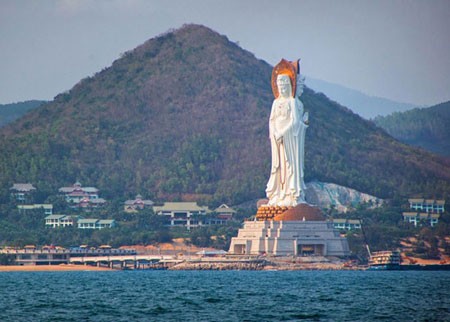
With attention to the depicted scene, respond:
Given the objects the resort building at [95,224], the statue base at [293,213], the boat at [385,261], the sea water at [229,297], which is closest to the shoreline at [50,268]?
the statue base at [293,213]

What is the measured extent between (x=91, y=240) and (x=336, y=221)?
30959mm

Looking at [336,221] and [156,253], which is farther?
[336,221]

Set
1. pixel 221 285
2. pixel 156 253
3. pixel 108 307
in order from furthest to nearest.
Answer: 1. pixel 156 253
2. pixel 221 285
3. pixel 108 307

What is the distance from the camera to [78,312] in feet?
298

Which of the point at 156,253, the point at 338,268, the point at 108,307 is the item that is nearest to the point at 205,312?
the point at 108,307

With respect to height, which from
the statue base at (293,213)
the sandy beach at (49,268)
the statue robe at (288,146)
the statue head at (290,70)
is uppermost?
the statue head at (290,70)

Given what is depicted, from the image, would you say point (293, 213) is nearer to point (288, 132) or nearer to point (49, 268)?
point (288, 132)

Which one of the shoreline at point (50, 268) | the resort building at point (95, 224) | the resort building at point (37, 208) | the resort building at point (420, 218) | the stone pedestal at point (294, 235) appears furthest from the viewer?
the resort building at point (37, 208)

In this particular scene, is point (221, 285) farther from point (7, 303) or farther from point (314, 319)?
point (314, 319)

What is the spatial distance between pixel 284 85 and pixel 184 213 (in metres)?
38.2

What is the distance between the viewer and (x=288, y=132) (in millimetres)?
162625

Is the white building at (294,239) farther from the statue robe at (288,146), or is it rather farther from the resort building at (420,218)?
the resort building at (420,218)

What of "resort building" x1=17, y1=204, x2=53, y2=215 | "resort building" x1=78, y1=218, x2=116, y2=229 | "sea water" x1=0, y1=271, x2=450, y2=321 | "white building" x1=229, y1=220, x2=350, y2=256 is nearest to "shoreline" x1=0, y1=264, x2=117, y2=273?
"white building" x1=229, y1=220, x2=350, y2=256

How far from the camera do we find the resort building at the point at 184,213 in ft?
636
